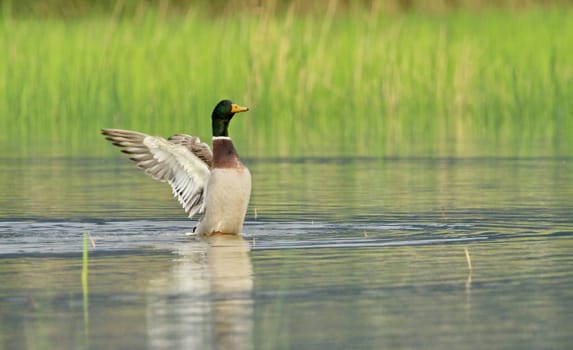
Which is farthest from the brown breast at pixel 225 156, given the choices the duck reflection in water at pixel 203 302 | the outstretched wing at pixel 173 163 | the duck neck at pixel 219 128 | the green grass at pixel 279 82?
the green grass at pixel 279 82

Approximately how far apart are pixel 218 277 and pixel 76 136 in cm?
1195

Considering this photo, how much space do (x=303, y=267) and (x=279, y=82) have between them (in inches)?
511

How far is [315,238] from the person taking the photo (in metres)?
9.18

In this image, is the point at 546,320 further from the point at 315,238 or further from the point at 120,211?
the point at 120,211

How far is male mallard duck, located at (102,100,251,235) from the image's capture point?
988cm

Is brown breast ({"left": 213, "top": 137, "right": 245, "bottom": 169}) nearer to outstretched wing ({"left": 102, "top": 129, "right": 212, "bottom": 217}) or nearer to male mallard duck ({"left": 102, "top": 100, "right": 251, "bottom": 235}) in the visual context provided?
male mallard duck ({"left": 102, "top": 100, "right": 251, "bottom": 235})

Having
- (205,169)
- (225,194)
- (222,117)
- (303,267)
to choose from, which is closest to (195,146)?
(205,169)

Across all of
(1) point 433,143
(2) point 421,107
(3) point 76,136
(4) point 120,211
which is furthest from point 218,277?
(2) point 421,107

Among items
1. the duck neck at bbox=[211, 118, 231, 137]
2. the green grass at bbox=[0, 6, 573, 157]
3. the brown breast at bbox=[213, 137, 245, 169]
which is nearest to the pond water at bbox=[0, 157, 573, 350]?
the brown breast at bbox=[213, 137, 245, 169]

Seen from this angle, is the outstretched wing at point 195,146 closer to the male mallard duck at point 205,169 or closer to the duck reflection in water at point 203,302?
the male mallard duck at point 205,169

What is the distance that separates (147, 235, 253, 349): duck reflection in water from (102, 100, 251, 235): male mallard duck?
3.94ft

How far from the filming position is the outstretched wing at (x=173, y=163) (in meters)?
10.6

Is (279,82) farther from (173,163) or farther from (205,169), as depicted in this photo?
(205,169)

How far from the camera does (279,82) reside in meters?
20.6
